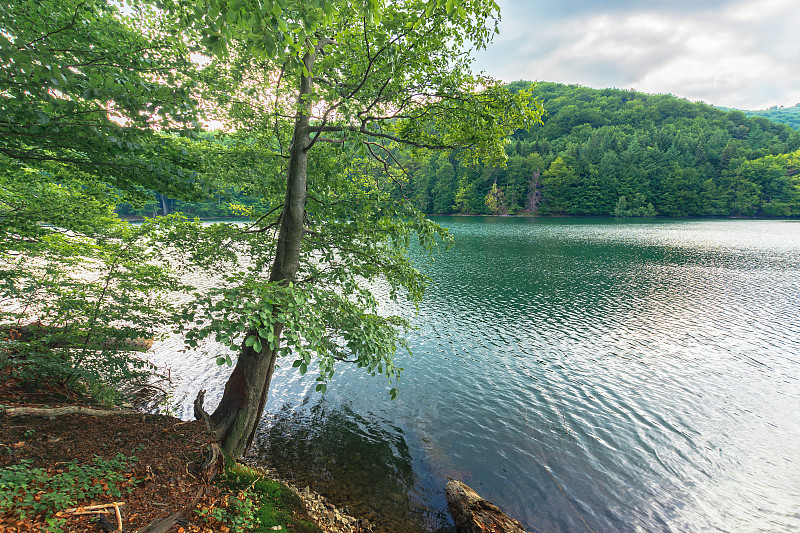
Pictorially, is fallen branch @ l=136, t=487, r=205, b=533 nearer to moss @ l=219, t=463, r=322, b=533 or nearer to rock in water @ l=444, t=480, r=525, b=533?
moss @ l=219, t=463, r=322, b=533

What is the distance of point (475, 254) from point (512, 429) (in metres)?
33.6

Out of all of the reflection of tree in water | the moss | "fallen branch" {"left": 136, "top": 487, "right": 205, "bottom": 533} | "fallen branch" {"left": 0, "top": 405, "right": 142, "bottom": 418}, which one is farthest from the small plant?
the reflection of tree in water

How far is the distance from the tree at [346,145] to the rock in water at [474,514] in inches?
147

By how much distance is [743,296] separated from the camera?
90.0 ft

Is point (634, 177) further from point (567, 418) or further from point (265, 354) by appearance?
point (265, 354)

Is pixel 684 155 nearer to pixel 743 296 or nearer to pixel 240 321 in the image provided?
pixel 743 296

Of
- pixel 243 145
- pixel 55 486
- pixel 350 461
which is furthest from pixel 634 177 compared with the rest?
pixel 55 486

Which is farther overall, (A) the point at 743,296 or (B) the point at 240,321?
(A) the point at 743,296

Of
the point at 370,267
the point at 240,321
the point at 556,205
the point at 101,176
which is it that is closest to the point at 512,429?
the point at 370,267

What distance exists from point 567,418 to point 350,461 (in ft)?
26.6

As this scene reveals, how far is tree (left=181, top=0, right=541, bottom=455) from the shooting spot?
561 centimetres

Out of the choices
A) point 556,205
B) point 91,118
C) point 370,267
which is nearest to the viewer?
point 91,118

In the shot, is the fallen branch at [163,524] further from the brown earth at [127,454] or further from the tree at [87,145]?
the tree at [87,145]

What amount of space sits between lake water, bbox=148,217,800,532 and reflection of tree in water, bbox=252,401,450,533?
5 centimetres
